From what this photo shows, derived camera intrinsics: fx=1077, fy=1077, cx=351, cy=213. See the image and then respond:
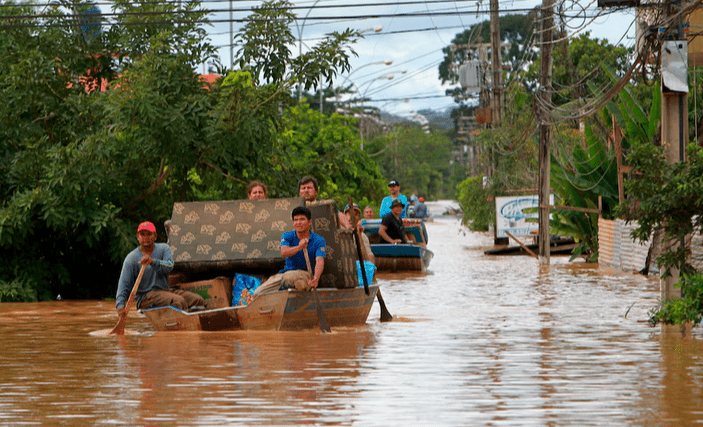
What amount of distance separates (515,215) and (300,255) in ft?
68.4

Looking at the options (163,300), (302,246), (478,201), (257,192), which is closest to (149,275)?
(163,300)

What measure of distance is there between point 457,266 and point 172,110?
11.7 m

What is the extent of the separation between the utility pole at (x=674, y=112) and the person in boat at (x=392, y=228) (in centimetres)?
1295

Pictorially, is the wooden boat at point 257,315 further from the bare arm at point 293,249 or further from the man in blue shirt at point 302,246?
the bare arm at point 293,249

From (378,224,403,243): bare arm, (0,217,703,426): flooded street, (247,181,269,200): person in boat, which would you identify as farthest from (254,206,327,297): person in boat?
(378,224,403,243): bare arm

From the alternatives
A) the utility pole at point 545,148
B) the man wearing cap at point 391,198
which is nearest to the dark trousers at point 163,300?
the man wearing cap at point 391,198

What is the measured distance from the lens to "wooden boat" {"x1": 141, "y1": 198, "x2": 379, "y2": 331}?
13.1 m

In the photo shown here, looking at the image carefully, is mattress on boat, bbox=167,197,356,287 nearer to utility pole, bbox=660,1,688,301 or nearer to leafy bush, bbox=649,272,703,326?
leafy bush, bbox=649,272,703,326

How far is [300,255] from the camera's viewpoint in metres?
13.2

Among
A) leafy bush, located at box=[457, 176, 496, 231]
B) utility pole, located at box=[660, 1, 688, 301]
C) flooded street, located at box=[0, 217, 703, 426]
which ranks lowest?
flooded street, located at box=[0, 217, 703, 426]

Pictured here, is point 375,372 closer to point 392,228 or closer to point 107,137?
point 107,137

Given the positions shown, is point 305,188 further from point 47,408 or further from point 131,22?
point 131,22

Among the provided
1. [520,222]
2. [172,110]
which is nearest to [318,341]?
[172,110]

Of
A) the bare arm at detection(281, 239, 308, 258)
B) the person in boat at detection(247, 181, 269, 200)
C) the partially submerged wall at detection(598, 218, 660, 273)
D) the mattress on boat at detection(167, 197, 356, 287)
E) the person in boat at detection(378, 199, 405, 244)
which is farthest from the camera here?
the person in boat at detection(378, 199, 405, 244)
